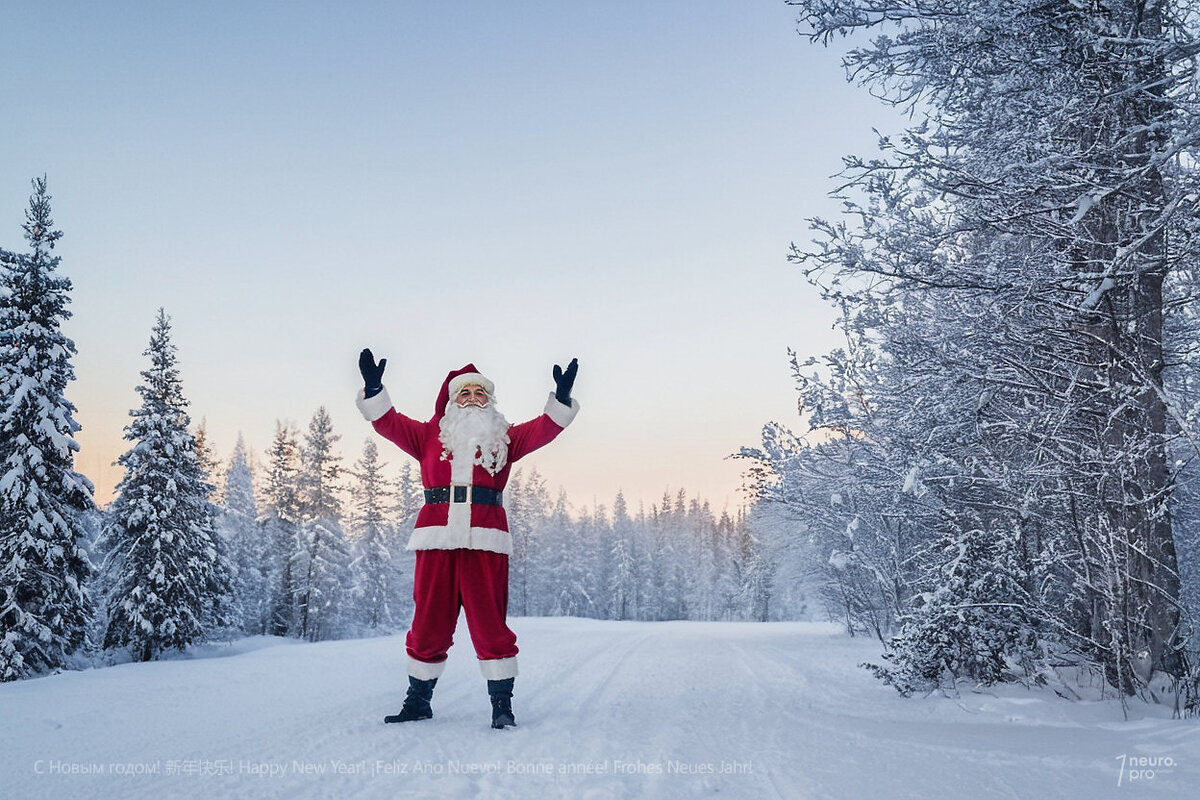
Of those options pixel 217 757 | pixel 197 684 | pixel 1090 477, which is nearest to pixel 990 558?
pixel 1090 477

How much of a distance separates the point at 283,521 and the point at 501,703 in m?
35.9

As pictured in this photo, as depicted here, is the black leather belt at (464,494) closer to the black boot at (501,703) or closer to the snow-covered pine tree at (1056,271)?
the black boot at (501,703)

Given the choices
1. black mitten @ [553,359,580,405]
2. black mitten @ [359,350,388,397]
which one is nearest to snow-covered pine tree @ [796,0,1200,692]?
black mitten @ [553,359,580,405]

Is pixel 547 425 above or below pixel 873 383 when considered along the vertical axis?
below

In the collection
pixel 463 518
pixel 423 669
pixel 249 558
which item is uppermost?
pixel 463 518

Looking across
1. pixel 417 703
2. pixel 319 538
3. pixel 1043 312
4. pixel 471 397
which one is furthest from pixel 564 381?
pixel 319 538

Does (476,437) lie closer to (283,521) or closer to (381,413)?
(381,413)

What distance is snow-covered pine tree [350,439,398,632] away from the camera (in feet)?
126

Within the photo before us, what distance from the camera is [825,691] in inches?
256

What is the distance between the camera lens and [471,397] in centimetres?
545

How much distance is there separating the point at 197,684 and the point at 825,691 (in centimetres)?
595

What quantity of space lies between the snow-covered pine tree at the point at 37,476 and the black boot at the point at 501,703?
14.8 m

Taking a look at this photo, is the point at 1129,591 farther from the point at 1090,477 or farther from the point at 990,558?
the point at 990,558

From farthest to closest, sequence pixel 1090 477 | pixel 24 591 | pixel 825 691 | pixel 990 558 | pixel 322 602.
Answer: pixel 322 602 < pixel 24 591 < pixel 825 691 < pixel 990 558 < pixel 1090 477
